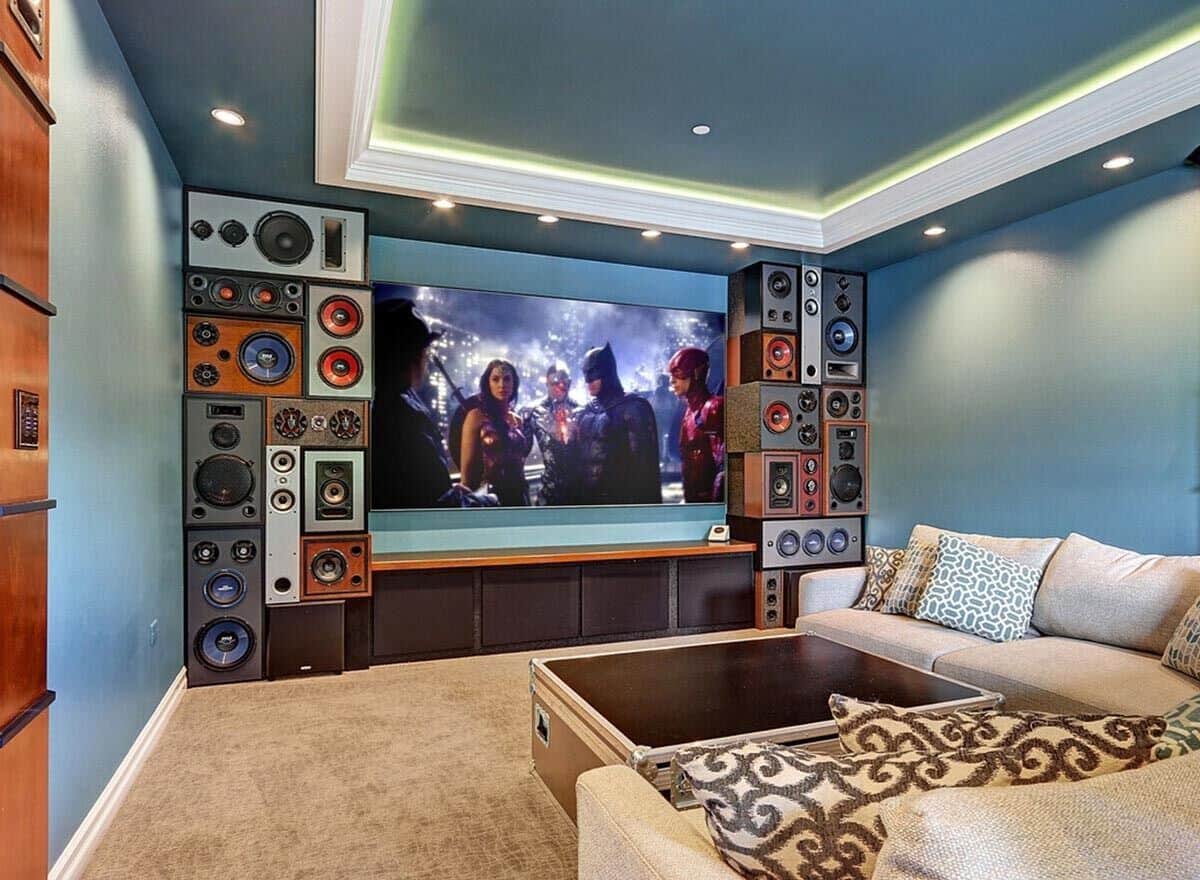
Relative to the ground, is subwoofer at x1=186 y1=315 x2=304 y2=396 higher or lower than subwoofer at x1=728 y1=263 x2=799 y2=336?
lower

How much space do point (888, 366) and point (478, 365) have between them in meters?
2.90

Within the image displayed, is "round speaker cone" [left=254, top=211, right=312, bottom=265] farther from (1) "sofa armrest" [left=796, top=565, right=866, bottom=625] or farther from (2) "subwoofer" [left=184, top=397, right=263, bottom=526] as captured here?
(1) "sofa armrest" [left=796, top=565, right=866, bottom=625]

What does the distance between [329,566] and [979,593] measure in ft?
10.7

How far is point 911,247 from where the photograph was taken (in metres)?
4.84

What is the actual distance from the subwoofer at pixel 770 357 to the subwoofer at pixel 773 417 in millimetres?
64

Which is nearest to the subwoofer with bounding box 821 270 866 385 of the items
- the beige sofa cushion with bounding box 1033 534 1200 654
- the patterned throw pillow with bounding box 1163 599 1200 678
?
the beige sofa cushion with bounding box 1033 534 1200 654

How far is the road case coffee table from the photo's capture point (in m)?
2.06

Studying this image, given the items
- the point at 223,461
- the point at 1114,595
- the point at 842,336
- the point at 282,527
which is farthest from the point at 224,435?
the point at 1114,595

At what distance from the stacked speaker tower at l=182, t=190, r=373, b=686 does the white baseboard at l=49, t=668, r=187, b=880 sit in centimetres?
62

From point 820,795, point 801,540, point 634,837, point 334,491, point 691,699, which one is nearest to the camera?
point 820,795

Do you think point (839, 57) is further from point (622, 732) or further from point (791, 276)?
point (622, 732)

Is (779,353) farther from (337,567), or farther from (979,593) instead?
(337,567)

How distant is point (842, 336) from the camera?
5.38m

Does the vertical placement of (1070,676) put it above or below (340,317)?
below
